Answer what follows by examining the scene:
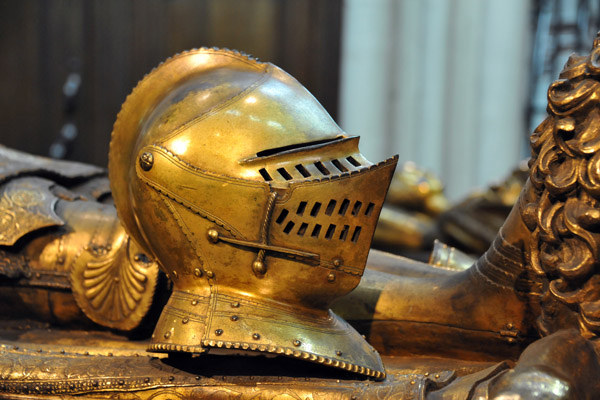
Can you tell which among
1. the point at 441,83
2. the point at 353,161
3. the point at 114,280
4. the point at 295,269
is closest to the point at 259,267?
the point at 295,269

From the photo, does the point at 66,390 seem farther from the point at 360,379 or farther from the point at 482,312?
the point at 482,312

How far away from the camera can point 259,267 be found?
1732 millimetres

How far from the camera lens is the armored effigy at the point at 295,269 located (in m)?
1.58

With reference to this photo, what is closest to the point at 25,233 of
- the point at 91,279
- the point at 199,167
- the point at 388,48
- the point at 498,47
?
the point at 91,279

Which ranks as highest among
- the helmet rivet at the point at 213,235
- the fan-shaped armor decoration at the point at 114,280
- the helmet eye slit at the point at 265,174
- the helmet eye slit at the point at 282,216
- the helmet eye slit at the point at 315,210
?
the helmet eye slit at the point at 265,174

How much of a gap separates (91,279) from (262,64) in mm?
665

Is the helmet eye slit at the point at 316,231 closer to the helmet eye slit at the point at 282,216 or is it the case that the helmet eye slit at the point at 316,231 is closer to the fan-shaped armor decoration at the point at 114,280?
the helmet eye slit at the point at 282,216

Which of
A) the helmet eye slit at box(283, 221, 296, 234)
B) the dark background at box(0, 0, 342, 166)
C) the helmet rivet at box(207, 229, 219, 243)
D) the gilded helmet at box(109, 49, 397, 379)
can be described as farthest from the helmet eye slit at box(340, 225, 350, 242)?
the dark background at box(0, 0, 342, 166)

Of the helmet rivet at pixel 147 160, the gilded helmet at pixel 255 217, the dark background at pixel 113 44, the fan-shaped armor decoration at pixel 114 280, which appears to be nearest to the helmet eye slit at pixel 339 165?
the gilded helmet at pixel 255 217

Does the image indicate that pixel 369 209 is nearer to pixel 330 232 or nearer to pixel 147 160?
pixel 330 232

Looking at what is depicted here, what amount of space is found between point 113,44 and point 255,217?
4917 mm

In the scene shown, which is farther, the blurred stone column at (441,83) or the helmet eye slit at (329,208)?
the blurred stone column at (441,83)

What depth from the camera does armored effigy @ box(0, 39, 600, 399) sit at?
1.58 meters

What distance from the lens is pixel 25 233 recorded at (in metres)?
2.16
